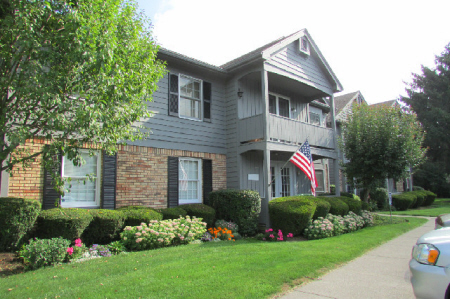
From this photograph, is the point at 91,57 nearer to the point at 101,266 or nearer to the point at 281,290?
the point at 101,266

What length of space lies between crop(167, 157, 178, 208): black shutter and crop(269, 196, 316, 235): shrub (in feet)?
10.7

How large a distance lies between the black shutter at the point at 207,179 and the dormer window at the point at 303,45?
646 centimetres

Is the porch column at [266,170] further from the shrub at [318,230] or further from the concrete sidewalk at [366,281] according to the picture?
the concrete sidewalk at [366,281]

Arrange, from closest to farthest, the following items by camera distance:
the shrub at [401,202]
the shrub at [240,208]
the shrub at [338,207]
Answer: the shrub at [240,208], the shrub at [338,207], the shrub at [401,202]

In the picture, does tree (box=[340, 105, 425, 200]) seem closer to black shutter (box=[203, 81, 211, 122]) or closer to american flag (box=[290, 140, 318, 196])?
american flag (box=[290, 140, 318, 196])

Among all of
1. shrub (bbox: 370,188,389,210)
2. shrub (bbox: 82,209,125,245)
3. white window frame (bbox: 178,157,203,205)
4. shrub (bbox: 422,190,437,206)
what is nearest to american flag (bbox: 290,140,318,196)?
white window frame (bbox: 178,157,203,205)

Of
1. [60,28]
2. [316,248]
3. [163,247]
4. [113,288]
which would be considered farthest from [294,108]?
Result: [113,288]

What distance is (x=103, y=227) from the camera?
789 cm

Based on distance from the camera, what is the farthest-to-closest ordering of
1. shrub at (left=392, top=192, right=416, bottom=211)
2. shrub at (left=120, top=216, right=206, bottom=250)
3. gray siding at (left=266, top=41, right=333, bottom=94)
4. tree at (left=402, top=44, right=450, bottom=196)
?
tree at (left=402, top=44, right=450, bottom=196)
shrub at (left=392, top=192, right=416, bottom=211)
gray siding at (left=266, top=41, right=333, bottom=94)
shrub at (left=120, top=216, right=206, bottom=250)

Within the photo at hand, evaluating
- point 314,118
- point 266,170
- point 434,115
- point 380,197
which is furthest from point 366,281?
point 434,115

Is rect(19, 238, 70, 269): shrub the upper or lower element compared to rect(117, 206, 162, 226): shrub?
lower

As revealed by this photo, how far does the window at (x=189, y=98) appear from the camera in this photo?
1127 centimetres

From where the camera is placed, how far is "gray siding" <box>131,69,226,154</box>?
10.6m

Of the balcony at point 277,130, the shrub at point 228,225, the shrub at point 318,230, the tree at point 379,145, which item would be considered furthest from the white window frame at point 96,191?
the tree at point 379,145
